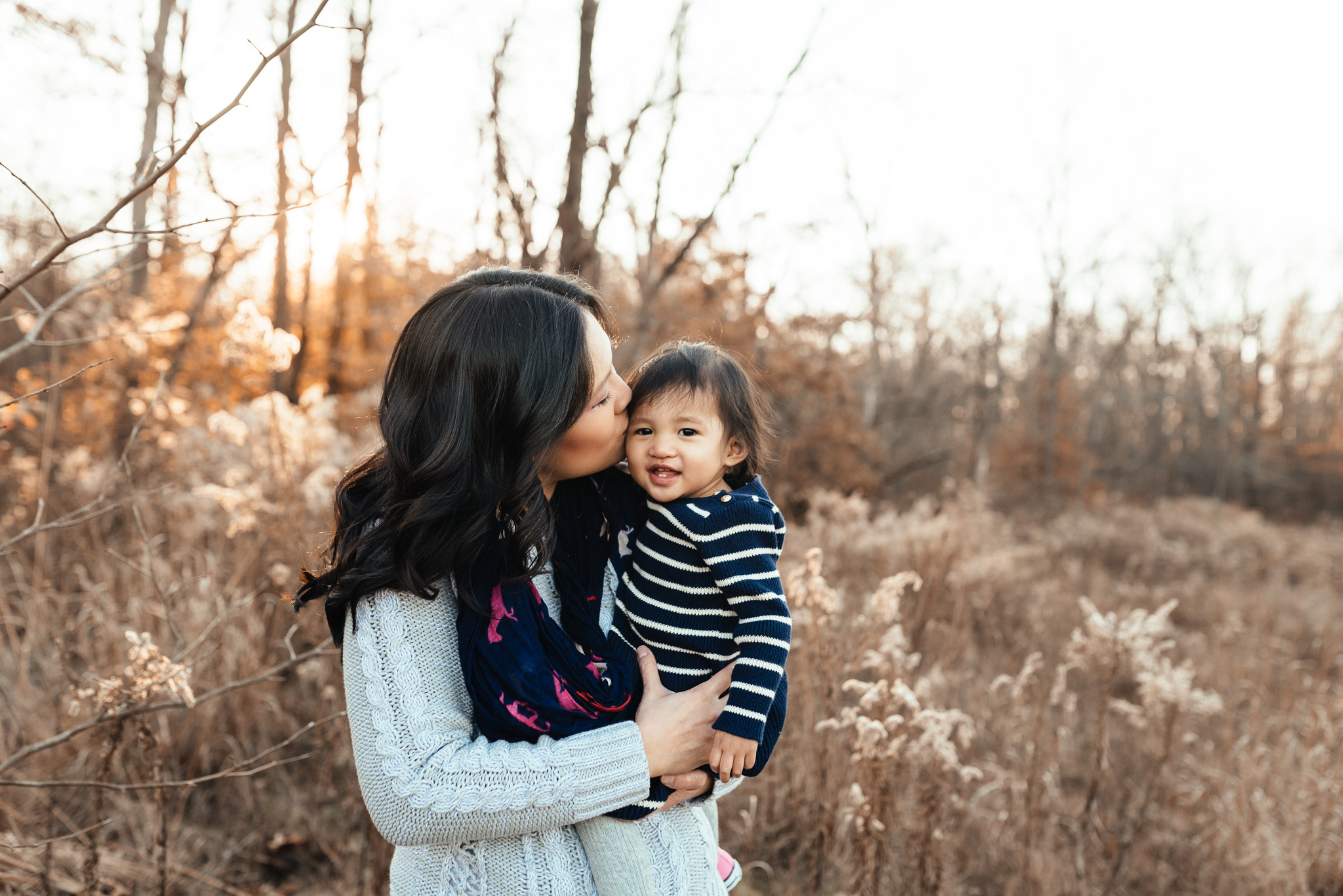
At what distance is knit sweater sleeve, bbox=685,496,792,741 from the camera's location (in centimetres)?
133

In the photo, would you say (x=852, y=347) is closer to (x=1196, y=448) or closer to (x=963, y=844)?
(x=963, y=844)

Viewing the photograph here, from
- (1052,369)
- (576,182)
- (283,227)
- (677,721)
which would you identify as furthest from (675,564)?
(1052,369)

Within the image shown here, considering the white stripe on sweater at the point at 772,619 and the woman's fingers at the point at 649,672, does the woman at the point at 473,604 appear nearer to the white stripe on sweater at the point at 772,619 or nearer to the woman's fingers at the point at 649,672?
the woman's fingers at the point at 649,672

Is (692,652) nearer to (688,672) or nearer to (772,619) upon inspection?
(688,672)

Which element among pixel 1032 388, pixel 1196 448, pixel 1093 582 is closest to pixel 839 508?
pixel 1093 582

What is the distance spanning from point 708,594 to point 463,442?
1.80ft

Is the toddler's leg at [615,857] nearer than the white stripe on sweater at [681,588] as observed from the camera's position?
Yes

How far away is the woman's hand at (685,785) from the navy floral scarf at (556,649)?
12cm

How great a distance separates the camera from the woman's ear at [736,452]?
1.66 metres

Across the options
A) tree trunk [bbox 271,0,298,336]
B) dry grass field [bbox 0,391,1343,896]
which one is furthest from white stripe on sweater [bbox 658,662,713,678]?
tree trunk [bbox 271,0,298,336]

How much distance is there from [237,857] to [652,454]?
2232 mm

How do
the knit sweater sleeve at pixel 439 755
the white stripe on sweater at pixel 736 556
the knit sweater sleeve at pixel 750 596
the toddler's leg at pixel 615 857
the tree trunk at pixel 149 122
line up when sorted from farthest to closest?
the tree trunk at pixel 149 122, the white stripe on sweater at pixel 736 556, the knit sweater sleeve at pixel 750 596, the toddler's leg at pixel 615 857, the knit sweater sleeve at pixel 439 755

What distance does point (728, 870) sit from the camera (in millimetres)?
1595

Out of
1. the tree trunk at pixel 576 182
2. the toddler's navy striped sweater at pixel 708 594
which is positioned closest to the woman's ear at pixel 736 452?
the toddler's navy striped sweater at pixel 708 594
